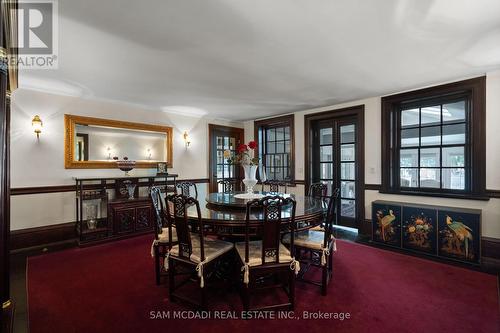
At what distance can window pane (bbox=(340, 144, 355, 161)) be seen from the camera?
4652mm

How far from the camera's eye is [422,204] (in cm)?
366

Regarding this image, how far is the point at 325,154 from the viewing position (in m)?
5.08

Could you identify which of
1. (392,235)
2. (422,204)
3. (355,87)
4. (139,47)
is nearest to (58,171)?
(139,47)

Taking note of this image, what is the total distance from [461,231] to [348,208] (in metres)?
1.77

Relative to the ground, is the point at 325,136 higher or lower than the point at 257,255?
higher

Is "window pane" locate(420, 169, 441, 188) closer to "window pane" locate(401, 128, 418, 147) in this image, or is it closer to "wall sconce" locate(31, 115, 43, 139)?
"window pane" locate(401, 128, 418, 147)

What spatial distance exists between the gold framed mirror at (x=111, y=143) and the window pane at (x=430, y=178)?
4.43 m

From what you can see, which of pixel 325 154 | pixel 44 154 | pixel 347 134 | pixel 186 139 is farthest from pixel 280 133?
pixel 44 154

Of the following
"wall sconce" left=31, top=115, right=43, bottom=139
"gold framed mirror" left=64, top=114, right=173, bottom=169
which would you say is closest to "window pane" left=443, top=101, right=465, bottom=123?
"gold framed mirror" left=64, top=114, right=173, bottom=169

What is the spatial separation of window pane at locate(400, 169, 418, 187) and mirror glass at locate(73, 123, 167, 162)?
4281 millimetres

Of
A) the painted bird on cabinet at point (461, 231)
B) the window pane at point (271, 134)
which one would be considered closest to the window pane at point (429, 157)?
the painted bird on cabinet at point (461, 231)

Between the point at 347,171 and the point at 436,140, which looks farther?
the point at 347,171

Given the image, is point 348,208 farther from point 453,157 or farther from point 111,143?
point 111,143

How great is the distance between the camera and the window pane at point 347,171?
4629mm
